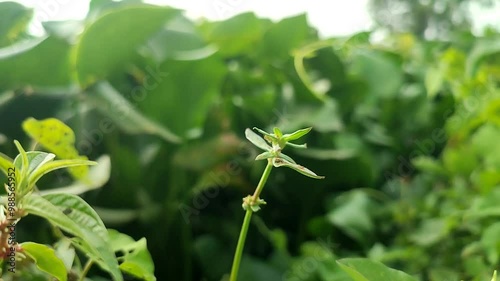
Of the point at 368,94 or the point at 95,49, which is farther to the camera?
the point at 368,94

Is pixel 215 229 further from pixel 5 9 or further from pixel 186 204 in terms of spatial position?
pixel 5 9

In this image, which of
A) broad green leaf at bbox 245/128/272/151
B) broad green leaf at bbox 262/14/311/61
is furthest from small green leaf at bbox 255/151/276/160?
broad green leaf at bbox 262/14/311/61

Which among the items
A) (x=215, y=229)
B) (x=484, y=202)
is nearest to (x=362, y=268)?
(x=484, y=202)

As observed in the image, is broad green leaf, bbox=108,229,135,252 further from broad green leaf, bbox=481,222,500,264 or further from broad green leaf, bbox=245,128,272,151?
broad green leaf, bbox=481,222,500,264

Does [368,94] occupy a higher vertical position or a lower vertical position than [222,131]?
higher

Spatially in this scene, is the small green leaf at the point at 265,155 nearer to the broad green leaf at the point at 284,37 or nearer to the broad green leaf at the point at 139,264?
the broad green leaf at the point at 139,264

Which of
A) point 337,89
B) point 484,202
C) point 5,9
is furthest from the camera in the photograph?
point 337,89

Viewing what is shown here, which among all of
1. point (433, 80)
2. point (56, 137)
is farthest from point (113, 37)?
point (433, 80)
